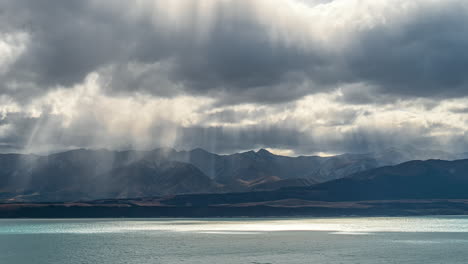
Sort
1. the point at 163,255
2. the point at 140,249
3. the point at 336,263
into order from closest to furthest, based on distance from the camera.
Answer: the point at 336,263 → the point at 163,255 → the point at 140,249

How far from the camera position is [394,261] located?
128 m

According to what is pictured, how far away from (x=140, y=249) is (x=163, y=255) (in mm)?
24534

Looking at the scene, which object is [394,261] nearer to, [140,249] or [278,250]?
[278,250]

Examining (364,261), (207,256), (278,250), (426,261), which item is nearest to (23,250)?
(207,256)

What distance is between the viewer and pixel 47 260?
457ft

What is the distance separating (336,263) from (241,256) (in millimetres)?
27707

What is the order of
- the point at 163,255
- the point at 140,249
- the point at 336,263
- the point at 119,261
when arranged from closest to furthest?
the point at 336,263, the point at 119,261, the point at 163,255, the point at 140,249

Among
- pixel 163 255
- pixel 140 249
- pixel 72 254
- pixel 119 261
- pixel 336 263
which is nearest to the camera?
pixel 336 263

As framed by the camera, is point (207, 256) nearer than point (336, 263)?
No

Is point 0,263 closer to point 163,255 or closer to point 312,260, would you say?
point 163,255

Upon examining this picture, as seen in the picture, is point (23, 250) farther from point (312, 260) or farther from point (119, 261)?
point (312, 260)

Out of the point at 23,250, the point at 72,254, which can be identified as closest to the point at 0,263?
the point at 72,254

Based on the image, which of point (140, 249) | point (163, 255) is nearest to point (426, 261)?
point (163, 255)

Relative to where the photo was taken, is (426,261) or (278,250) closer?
A: (426,261)
